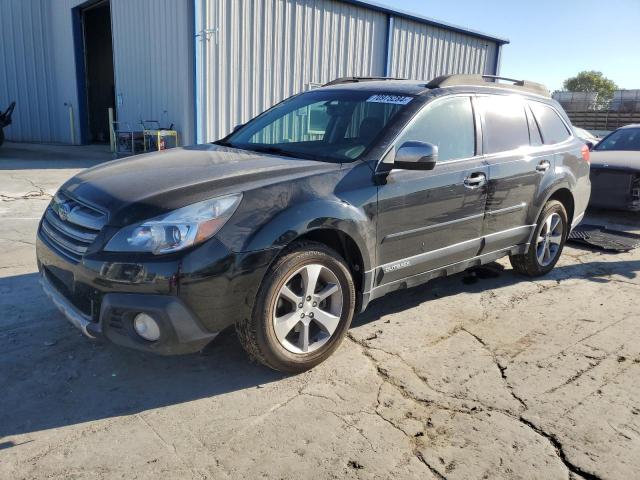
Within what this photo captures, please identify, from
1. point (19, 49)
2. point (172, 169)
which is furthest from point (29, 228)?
point (19, 49)

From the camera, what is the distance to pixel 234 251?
2.73m

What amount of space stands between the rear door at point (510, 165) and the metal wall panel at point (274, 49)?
28.6 ft

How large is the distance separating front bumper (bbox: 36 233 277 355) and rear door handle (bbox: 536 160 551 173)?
116 inches

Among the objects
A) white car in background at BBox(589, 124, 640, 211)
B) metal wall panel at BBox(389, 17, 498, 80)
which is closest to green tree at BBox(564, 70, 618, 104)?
metal wall panel at BBox(389, 17, 498, 80)

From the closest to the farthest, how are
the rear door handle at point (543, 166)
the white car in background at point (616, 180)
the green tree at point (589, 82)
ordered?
the rear door handle at point (543, 166) < the white car in background at point (616, 180) < the green tree at point (589, 82)

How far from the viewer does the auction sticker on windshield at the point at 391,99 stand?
149 inches

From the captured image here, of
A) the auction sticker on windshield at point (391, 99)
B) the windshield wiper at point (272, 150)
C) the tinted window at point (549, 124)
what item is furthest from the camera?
the tinted window at point (549, 124)

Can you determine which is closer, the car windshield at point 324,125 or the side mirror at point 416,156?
the side mirror at point 416,156

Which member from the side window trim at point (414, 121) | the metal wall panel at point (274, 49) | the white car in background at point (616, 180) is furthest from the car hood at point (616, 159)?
the metal wall panel at point (274, 49)

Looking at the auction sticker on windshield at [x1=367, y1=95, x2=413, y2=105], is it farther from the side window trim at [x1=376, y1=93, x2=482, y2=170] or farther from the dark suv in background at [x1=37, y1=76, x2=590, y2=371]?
the side window trim at [x1=376, y1=93, x2=482, y2=170]

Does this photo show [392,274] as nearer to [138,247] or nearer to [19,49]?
[138,247]

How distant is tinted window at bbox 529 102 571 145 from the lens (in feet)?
16.2

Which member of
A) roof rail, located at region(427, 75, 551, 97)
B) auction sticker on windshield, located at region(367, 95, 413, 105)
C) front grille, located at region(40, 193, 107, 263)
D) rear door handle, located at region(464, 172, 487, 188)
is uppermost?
roof rail, located at region(427, 75, 551, 97)

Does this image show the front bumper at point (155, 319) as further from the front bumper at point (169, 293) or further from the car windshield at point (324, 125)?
the car windshield at point (324, 125)
